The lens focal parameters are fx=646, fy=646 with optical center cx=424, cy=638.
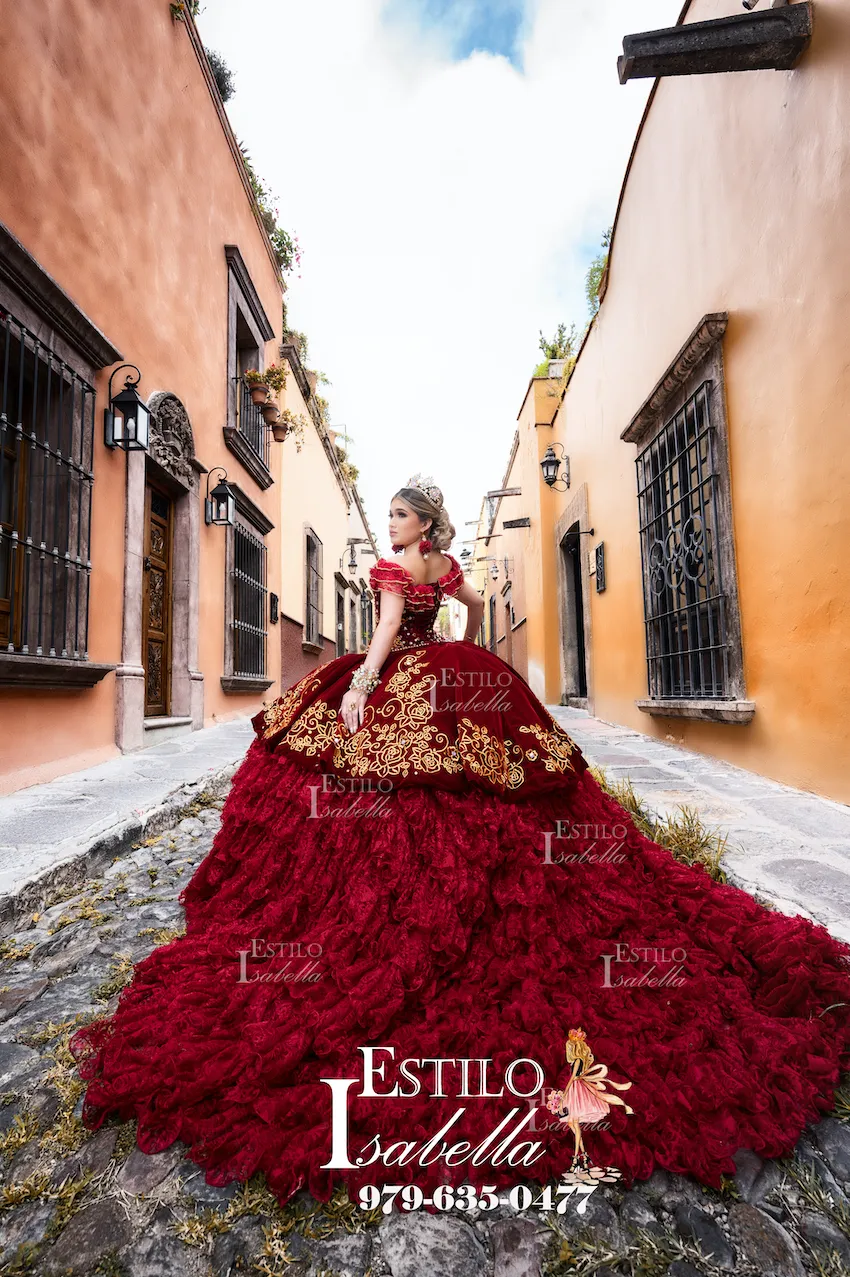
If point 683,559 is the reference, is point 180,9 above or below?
above

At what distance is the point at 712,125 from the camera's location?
398 cm

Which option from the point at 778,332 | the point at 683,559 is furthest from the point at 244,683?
the point at 778,332

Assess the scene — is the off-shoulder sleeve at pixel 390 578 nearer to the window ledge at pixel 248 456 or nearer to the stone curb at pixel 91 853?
the stone curb at pixel 91 853

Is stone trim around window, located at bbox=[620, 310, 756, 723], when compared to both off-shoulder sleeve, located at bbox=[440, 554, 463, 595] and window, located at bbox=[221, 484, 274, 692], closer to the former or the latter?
off-shoulder sleeve, located at bbox=[440, 554, 463, 595]

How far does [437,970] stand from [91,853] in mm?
→ 1559

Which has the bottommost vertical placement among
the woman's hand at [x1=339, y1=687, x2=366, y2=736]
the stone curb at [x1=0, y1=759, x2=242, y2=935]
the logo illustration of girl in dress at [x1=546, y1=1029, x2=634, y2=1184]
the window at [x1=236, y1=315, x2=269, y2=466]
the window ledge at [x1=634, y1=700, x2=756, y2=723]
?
the logo illustration of girl in dress at [x1=546, y1=1029, x2=634, y2=1184]

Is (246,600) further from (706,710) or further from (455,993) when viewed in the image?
(455,993)

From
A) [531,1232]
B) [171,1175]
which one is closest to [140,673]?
[171,1175]

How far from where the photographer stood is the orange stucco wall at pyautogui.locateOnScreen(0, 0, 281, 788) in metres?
3.42

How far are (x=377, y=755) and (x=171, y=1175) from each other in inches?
37.0

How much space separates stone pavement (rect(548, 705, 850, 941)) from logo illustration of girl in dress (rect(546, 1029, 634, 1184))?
0.76 metres

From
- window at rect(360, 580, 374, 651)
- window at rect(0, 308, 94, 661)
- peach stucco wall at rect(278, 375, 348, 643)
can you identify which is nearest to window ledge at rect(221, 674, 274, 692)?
peach stucco wall at rect(278, 375, 348, 643)

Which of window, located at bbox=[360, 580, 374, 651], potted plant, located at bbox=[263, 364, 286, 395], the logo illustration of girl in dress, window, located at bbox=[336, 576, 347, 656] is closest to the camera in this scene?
the logo illustration of girl in dress

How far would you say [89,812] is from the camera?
110 inches
